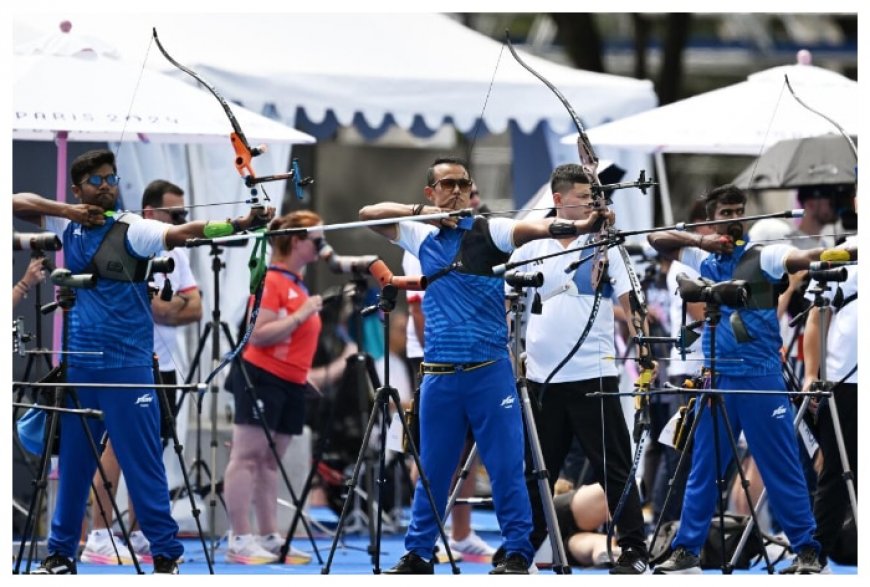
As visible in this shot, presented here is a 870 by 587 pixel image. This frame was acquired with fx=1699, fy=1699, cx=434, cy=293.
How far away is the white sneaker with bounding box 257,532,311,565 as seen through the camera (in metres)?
8.45

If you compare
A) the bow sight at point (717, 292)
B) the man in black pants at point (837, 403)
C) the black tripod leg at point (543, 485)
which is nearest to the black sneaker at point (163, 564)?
the black tripod leg at point (543, 485)

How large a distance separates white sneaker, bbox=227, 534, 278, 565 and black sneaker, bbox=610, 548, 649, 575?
1.93 metres

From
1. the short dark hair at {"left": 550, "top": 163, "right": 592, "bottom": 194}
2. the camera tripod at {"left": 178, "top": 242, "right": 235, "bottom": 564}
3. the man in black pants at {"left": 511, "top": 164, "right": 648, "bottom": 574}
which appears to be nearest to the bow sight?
the man in black pants at {"left": 511, "top": 164, "right": 648, "bottom": 574}

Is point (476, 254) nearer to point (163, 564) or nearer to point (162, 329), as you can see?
point (163, 564)

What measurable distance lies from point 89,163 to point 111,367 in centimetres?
85

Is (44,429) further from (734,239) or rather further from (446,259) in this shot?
(734,239)

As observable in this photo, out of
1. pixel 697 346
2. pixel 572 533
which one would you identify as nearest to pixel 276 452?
pixel 572 533

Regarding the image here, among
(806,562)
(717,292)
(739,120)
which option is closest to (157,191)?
(717,292)

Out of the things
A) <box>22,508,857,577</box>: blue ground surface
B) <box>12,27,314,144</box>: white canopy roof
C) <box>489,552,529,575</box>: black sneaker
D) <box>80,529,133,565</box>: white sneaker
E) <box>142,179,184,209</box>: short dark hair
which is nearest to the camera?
<box>489,552,529,575</box>: black sneaker

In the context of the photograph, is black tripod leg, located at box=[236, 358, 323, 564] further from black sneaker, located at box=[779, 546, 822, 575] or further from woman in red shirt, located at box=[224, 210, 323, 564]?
black sneaker, located at box=[779, 546, 822, 575]

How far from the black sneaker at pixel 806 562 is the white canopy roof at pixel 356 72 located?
12.5 feet

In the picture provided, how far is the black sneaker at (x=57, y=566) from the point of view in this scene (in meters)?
6.89

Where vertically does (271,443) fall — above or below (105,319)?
below

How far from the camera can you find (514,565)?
267 inches
